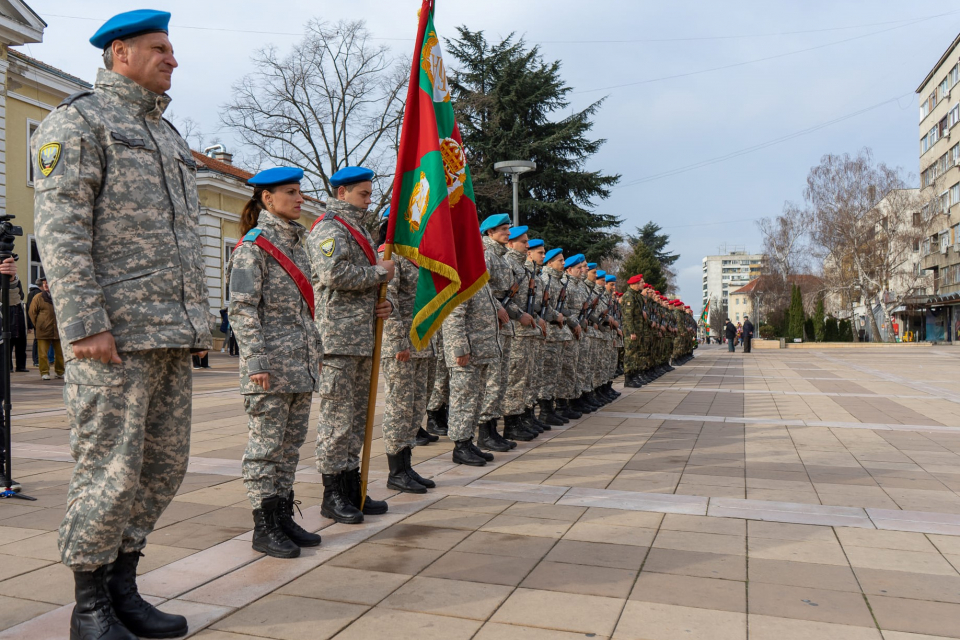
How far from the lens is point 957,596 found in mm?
3293

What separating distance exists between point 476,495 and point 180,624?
2584mm

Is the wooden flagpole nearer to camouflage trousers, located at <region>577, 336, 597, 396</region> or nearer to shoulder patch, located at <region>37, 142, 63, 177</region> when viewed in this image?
shoulder patch, located at <region>37, 142, 63, 177</region>

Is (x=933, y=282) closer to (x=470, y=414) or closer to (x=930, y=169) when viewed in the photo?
(x=930, y=169)

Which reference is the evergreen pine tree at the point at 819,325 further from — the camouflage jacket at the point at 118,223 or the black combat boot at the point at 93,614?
the black combat boot at the point at 93,614

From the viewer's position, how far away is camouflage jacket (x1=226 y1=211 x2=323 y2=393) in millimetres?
3775

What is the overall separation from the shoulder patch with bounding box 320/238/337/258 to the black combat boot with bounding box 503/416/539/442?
3727 millimetres

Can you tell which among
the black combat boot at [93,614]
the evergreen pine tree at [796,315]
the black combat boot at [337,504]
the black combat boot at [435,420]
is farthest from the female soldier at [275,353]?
the evergreen pine tree at [796,315]

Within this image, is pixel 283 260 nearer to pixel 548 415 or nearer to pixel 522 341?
pixel 522 341

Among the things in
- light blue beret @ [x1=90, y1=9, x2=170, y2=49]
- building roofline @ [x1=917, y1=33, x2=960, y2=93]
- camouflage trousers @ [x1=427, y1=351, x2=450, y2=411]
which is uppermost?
building roofline @ [x1=917, y1=33, x2=960, y2=93]

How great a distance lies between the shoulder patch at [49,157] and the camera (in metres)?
2.62

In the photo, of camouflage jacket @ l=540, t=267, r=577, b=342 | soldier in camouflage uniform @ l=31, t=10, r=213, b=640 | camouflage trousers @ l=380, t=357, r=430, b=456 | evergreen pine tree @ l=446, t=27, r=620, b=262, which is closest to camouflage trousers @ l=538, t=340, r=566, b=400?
camouflage jacket @ l=540, t=267, r=577, b=342

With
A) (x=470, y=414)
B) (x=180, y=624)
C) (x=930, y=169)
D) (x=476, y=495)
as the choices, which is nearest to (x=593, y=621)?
(x=180, y=624)

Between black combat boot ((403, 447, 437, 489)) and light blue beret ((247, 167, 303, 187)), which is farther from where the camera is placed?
black combat boot ((403, 447, 437, 489))

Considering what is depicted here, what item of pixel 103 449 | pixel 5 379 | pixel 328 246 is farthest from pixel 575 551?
pixel 5 379
